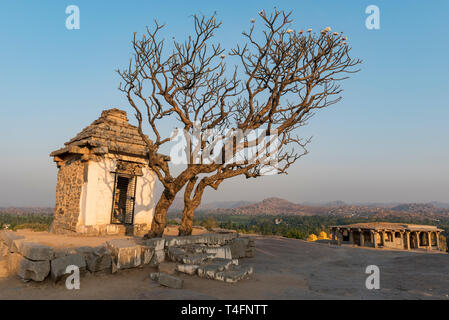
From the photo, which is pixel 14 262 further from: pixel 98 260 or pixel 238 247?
pixel 238 247

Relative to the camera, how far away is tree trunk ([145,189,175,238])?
962cm

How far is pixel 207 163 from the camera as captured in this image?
10.6 meters

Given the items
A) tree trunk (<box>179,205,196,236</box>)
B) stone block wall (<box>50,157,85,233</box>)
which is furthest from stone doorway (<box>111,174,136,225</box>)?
tree trunk (<box>179,205,196,236</box>)

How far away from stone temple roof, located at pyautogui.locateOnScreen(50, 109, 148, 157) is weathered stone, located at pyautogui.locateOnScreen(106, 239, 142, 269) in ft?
16.7

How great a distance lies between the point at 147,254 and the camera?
765 cm

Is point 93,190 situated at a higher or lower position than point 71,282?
higher

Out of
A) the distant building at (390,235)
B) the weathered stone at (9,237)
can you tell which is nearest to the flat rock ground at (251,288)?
the weathered stone at (9,237)

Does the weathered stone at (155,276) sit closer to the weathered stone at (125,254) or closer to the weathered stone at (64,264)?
the weathered stone at (125,254)

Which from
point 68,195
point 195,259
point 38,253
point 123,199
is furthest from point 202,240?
point 123,199

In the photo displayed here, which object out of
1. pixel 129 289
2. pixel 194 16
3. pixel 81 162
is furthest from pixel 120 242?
pixel 194 16

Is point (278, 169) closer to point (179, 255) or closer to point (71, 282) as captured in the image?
point (179, 255)

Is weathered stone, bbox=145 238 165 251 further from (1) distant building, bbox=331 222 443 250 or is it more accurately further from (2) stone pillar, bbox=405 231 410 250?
(2) stone pillar, bbox=405 231 410 250

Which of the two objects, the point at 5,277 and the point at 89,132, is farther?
the point at 89,132
